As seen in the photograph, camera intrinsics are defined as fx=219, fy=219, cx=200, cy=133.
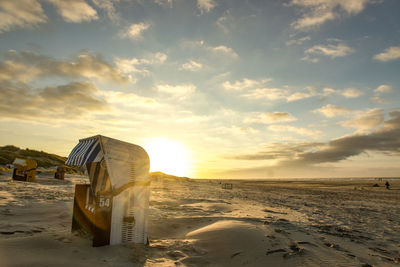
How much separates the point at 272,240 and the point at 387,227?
7.81m

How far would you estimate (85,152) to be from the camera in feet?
20.9

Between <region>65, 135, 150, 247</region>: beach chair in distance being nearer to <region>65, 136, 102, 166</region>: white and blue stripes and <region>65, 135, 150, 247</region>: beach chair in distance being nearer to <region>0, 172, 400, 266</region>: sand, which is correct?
<region>65, 136, 102, 166</region>: white and blue stripes

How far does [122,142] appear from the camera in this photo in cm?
643

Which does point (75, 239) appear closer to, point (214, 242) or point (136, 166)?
point (136, 166)

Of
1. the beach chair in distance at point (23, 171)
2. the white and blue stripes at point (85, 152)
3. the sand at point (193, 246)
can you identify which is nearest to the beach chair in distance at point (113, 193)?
the white and blue stripes at point (85, 152)

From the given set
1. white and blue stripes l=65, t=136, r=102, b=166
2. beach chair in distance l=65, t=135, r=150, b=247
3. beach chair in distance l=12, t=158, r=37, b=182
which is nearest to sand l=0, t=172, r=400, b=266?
beach chair in distance l=65, t=135, r=150, b=247

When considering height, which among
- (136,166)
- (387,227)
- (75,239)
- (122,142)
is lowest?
(387,227)

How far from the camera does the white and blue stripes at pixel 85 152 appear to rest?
6.01 meters

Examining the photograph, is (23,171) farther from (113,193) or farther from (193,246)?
(193,246)

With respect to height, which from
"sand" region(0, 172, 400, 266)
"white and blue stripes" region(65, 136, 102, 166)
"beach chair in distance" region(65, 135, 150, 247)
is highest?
"white and blue stripes" region(65, 136, 102, 166)

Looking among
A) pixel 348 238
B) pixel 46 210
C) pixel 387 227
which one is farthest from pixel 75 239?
pixel 387 227

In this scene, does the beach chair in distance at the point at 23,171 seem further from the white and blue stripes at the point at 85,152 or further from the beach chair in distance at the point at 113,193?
the beach chair in distance at the point at 113,193

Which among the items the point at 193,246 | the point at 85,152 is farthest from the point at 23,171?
the point at 193,246

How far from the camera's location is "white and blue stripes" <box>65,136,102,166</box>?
237 inches
